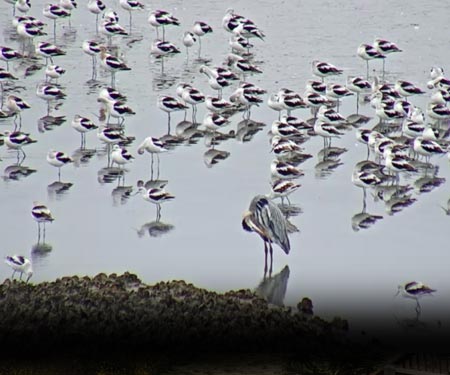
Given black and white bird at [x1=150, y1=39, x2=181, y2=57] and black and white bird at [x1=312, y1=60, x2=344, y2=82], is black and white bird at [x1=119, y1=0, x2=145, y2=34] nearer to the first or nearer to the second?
black and white bird at [x1=150, y1=39, x2=181, y2=57]

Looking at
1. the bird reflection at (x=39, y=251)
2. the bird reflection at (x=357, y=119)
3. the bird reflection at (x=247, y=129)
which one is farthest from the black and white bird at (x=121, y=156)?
the bird reflection at (x=357, y=119)

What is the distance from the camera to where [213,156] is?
58.9 ft

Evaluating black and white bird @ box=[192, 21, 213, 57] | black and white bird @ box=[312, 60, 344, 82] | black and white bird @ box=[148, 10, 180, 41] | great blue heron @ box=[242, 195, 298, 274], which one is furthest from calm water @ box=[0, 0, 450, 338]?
black and white bird @ box=[148, 10, 180, 41]

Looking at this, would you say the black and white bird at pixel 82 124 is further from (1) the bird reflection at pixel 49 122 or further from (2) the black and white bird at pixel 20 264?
(2) the black and white bird at pixel 20 264

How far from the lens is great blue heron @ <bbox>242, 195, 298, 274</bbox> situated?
13.8 meters

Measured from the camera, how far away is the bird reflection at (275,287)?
12.6 meters

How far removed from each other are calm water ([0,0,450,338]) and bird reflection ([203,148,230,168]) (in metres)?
0.10

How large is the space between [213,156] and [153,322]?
6693mm

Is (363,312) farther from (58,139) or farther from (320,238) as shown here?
(58,139)

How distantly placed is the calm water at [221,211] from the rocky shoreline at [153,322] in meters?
0.63

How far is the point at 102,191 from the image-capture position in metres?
16.4

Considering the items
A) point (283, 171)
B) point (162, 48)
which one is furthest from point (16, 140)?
point (162, 48)

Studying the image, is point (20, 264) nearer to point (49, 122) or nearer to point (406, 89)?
point (49, 122)

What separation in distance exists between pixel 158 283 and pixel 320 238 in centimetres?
279
